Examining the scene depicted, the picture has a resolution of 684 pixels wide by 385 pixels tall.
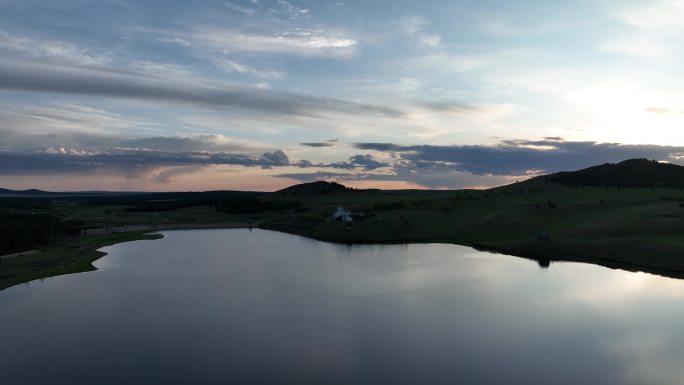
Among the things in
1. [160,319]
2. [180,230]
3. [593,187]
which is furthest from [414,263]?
[593,187]

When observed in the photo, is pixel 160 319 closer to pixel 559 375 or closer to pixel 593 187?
pixel 559 375

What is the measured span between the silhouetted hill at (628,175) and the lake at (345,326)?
110525 mm

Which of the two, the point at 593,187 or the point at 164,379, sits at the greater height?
the point at 593,187

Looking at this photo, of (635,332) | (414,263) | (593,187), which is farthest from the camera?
(593,187)

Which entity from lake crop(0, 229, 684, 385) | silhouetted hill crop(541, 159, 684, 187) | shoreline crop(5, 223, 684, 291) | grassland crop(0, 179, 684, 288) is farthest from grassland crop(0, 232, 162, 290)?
silhouetted hill crop(541, 159, 684, 187)

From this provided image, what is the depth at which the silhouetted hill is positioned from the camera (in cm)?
15850

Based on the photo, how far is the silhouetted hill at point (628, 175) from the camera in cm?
15850

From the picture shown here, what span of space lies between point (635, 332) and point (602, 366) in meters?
8.32

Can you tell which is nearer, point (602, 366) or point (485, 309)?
point (602, 366)

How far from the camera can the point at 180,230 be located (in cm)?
12800

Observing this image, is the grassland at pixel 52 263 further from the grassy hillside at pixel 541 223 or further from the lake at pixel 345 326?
the lake at pixel 345 326

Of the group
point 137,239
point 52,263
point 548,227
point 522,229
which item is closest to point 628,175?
point 548,227

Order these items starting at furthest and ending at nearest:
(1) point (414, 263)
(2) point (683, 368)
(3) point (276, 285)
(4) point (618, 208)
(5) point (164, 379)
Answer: (4) point (618, 208) → (1) point (414, 263) → (3) point (276, 285) → (2) point (683, 368) → (5) point (164, 379)

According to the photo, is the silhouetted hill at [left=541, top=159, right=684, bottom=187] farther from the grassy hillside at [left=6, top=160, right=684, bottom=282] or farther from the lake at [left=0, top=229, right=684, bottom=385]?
the lake at [left=0, top=229, right=684, bottom=385]
